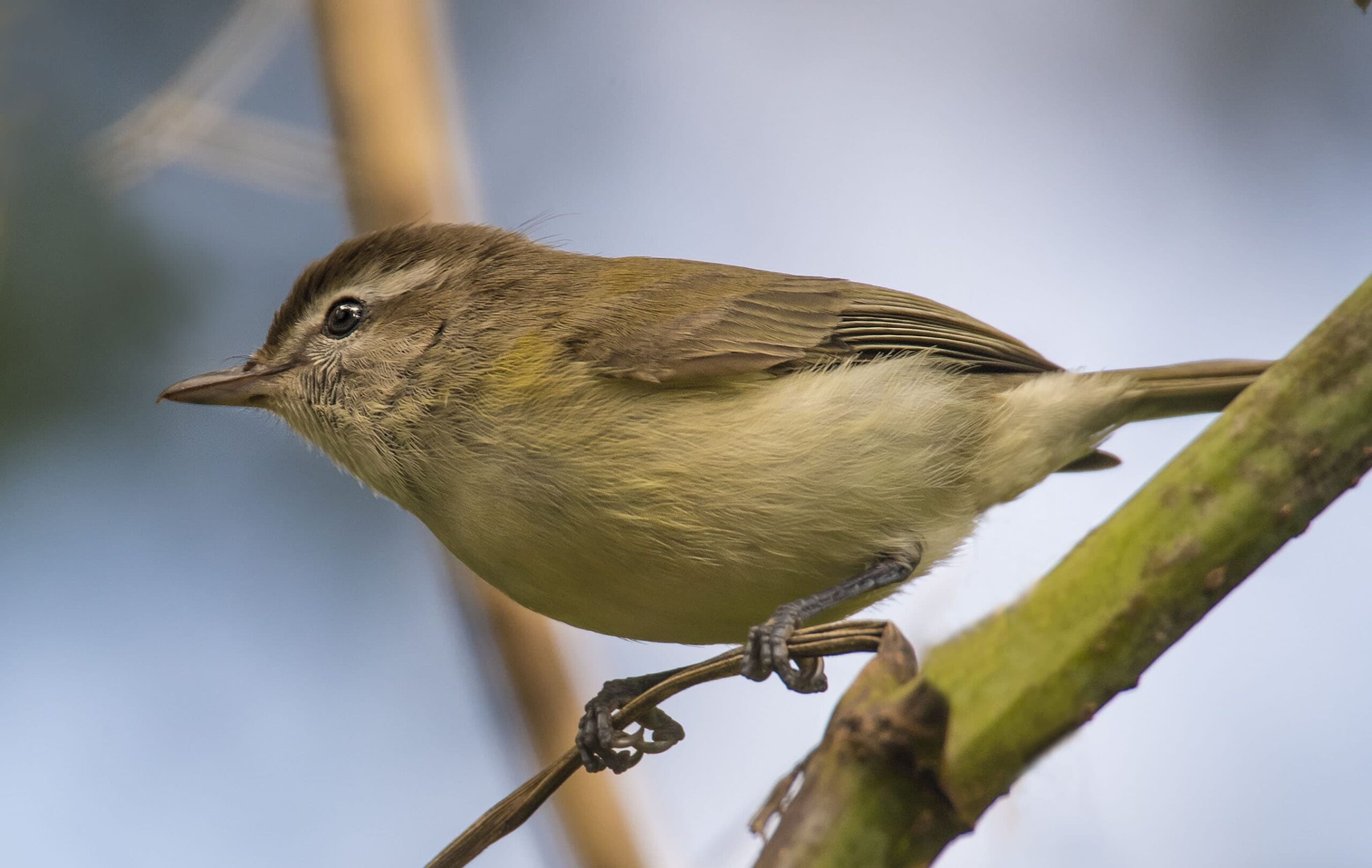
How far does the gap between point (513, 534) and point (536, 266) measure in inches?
40.7

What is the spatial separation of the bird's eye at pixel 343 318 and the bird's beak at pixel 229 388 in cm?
15

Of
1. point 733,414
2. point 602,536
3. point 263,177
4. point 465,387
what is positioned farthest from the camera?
point 263,177

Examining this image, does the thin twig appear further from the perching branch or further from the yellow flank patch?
the yellow flank patch

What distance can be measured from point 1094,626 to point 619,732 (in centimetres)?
135

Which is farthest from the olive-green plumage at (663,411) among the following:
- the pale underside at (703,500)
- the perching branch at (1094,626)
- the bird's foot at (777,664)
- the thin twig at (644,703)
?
the perching branch at (1094,626)

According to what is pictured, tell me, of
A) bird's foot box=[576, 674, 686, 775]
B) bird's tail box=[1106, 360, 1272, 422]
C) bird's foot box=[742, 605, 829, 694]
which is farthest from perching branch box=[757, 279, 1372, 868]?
bird's tail box=[1106, 360, 1272, 422]

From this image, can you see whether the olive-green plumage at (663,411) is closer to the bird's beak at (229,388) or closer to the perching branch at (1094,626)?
the bird's beak at (229,388)

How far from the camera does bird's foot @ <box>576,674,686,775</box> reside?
90.6 inches

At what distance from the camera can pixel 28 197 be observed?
14.2ft

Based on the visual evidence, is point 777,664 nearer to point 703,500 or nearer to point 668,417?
point 703,500

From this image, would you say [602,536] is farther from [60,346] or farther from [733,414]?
[60,346]

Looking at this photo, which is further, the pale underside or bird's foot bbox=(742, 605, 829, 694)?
the pale underside

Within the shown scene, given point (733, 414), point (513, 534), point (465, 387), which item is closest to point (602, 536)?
point (513, 534)

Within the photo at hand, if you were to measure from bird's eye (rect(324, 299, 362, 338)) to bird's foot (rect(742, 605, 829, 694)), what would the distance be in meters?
1.50
